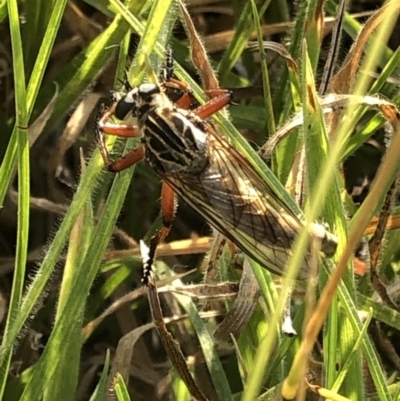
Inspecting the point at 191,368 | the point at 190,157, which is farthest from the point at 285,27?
the point at 191,368

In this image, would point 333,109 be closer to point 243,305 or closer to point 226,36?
point 243,305

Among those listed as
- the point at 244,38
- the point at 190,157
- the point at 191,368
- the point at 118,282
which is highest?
the point at 244,38

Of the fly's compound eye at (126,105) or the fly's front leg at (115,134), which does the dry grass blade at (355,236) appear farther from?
the fly's compound eye at (126,105)

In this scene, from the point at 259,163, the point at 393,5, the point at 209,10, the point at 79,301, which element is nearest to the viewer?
the point at 393,5

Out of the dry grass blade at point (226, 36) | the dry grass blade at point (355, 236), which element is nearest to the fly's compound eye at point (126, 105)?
the dry grass blade at point (226, 36)

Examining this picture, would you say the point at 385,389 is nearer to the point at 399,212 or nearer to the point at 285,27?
the point at 399,212

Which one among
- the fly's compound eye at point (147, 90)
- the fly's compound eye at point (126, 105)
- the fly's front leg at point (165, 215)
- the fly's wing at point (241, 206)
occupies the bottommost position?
the fly's front leg at point (165, 215)

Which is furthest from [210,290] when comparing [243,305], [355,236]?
[355,236]

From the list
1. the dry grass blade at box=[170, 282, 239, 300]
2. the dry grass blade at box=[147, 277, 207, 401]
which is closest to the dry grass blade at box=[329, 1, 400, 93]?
the dry grass blade at box=[170, 282, 239, 300]

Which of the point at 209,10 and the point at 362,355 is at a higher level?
the point at 209,10
